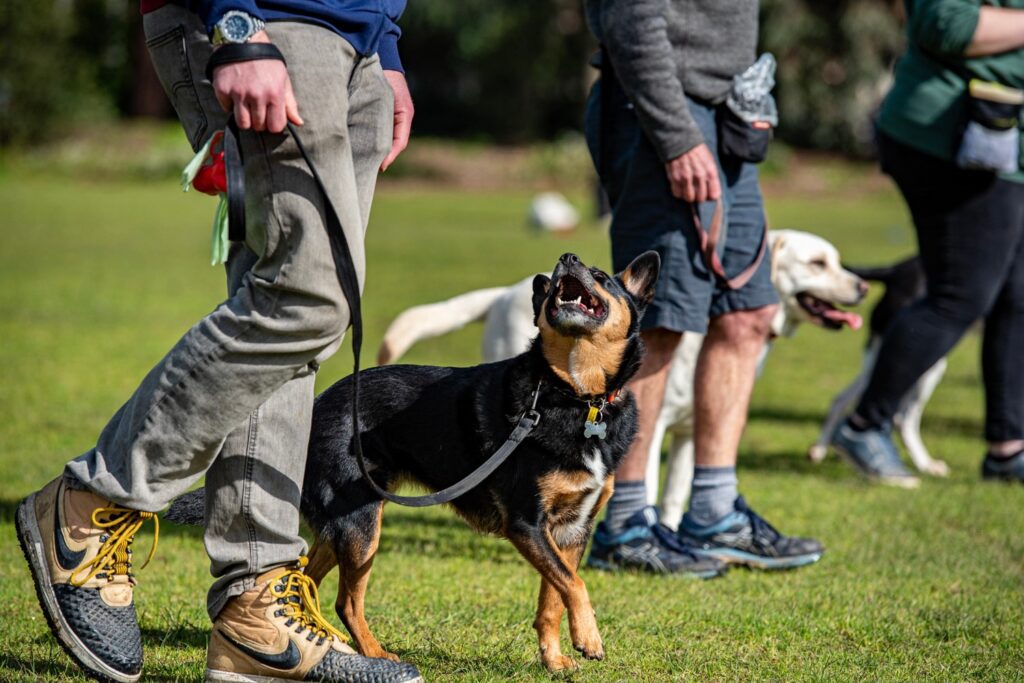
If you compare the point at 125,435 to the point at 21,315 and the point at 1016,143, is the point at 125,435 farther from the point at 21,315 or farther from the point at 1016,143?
the point at 21,315

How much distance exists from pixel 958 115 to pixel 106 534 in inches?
151

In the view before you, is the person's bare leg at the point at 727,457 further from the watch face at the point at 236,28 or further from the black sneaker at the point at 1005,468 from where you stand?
the watch face at the point at 236,28

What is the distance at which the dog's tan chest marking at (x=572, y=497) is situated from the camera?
3025mm

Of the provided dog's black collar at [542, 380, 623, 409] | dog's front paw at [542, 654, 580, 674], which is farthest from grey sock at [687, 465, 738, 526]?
dog's front paw at [542, 654, 580, 674]

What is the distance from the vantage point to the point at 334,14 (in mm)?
2477

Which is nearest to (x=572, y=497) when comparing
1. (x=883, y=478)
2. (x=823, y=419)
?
(x=883, y=478)

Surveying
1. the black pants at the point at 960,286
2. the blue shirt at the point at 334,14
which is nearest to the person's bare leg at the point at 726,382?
the black pants at the point at 960,286

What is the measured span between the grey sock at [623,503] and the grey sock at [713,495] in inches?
7.4

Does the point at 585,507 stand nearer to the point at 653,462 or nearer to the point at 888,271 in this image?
the point at 653,462

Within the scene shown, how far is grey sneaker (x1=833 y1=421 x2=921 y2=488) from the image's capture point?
18.2ft

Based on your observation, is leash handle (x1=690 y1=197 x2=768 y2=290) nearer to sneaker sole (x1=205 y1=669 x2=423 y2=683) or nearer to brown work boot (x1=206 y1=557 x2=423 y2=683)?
brown work boot (x1=206 y1=557 x2=423 y2=683)

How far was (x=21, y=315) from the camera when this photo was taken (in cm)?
988

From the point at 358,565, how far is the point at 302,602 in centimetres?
42

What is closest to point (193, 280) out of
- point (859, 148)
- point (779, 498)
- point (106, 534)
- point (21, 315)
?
point (21, 315)
